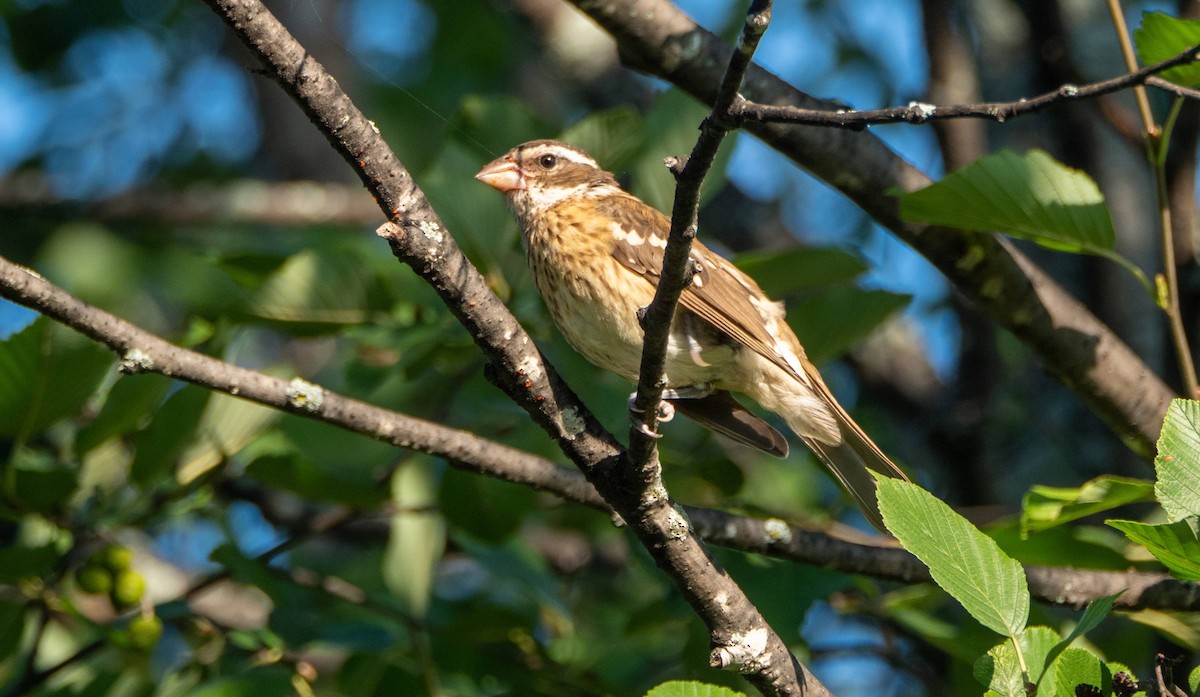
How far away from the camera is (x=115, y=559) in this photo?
12.4ft

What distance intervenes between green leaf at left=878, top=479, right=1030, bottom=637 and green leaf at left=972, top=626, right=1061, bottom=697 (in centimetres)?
4

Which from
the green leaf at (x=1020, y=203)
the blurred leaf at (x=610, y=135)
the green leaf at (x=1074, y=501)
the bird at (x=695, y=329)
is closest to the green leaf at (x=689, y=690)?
the green leaf at (x=1074, y=501)

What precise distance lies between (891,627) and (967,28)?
133 inches

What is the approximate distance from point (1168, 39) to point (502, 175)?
2.22 metres

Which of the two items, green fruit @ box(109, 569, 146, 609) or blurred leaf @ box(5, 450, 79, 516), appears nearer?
blurred leaf @ box(5, 450, 79, 516)

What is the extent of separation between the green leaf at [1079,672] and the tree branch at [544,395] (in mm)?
649

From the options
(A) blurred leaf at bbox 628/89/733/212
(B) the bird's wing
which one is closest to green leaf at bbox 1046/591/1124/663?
(B) the bird's wing

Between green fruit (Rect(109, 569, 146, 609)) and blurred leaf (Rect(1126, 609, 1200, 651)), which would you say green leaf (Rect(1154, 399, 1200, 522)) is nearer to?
blurred leaf (Rect(1126, 609, 1200, 651))

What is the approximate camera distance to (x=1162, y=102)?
5.47 meters

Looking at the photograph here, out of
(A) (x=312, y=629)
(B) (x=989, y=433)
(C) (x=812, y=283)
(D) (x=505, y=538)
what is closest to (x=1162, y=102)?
→ (B) (x=989, y=433)

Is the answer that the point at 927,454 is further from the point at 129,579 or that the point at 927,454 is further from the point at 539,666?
the point at 129,579

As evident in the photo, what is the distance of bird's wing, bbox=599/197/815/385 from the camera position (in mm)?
3898

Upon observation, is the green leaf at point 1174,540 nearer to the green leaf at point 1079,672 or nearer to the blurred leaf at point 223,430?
the green leaf at point 1079,672

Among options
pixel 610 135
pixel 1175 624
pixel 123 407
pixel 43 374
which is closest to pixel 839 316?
pixel 610 135
